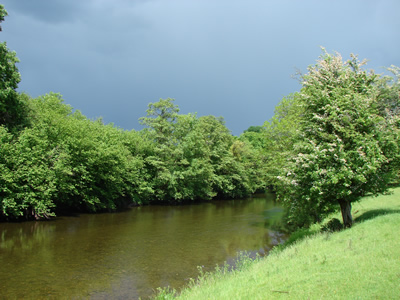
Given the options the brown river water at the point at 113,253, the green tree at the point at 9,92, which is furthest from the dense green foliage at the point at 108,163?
the brown river water at the point at 113,253

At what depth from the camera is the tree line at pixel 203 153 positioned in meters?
15.6

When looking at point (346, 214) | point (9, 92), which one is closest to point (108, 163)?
point (9, 92)

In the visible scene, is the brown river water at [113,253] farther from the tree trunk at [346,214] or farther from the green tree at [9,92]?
the green tree at [9,92]

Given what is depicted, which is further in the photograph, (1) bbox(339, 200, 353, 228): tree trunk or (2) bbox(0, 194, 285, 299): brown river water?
(1) bbox(339, 200, 353, 228): tree trunk

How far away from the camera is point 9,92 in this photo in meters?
27.8

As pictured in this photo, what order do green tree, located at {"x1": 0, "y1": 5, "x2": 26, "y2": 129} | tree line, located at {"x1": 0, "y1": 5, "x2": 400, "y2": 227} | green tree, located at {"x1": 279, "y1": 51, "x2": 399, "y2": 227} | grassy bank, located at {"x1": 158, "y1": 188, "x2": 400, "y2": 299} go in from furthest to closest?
green tree, located at {"x1": 0, "y1": 5, "x2": 26, "y2": 129} → tree line, located at {"x1": 0, "y1": 5, "x2": 400, "y2": 227} → green tree, located at {"x1": 279, "y1": 51, "x2": 399, "y2": 227} → grassy bank, located at {"x1": 158, "y1": 188, "x2": 400, "y2": 299}

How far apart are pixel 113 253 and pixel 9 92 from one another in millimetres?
19296

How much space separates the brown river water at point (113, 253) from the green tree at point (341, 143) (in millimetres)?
6904

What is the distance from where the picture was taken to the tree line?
1560 centimetres

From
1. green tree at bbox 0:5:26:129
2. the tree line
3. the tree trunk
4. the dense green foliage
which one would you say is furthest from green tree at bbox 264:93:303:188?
green tree at bbox 0:5:26:129

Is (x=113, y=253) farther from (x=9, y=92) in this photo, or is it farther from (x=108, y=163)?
(x=108, y=163)

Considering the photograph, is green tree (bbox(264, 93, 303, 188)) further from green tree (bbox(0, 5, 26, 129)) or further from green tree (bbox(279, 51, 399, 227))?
green tree (bbox(0, 5, 26, 129))

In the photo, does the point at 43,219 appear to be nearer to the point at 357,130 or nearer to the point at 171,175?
the point at 171,175

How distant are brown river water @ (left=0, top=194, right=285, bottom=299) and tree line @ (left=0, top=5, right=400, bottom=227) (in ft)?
13.7
